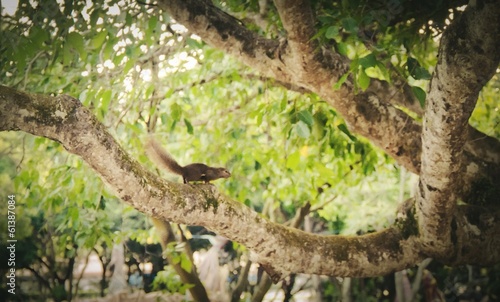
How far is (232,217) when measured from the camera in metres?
2.11

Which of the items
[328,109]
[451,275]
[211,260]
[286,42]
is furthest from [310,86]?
[451,275]

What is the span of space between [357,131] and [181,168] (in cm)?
143

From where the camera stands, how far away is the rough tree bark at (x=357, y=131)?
5.15 feet

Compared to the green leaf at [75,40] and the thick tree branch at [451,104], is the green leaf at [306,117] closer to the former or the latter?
the thick tree branch at [451,104]

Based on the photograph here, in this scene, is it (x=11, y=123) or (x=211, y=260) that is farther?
(x=211, y=260)

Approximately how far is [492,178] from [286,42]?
6.71 ft

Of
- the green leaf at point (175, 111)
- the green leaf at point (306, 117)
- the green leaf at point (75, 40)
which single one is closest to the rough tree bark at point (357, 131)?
the green leaf at point (306, 117)

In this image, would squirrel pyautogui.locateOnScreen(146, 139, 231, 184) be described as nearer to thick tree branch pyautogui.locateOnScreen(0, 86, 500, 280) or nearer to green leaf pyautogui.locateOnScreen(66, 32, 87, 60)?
thick tree branch pyautogui.locateOnScreen(0, 86, 500, 280)

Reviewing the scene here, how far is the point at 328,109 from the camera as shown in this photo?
11.1ft

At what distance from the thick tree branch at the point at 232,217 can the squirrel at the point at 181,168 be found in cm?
32

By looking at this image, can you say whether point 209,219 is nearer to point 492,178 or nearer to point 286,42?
point 286,42

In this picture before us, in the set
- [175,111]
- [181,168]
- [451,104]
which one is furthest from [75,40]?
[451,104]

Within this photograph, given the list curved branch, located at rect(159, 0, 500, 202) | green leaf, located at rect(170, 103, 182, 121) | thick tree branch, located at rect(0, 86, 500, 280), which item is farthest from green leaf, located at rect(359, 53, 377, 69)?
green leaf, located at rect(170, 103, 182, 121)

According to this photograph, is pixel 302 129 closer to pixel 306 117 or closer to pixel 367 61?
pixel 306 117
